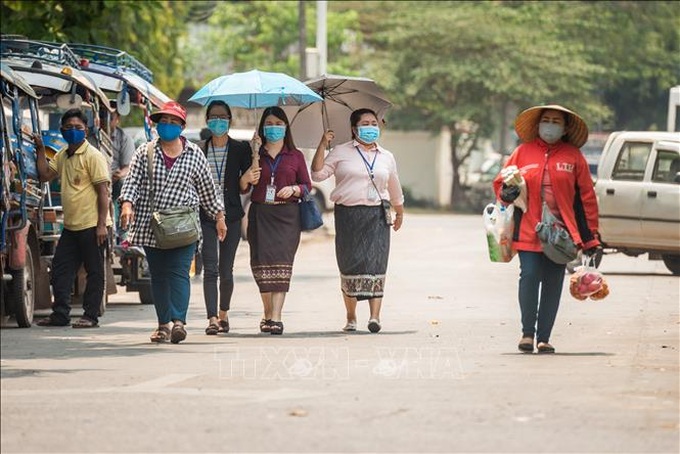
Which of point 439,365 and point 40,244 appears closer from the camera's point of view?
point 439,365

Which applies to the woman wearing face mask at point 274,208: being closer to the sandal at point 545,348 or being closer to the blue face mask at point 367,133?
the blue face mask at point 367,133

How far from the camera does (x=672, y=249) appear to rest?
23.0m

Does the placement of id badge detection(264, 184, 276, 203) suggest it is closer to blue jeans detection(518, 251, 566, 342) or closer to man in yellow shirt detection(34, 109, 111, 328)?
man in yellow shirt detection(34, 109, 111, 328)

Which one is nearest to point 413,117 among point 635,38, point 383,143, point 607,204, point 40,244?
point 383,143

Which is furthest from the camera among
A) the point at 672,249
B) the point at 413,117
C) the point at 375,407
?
the point at 413,117

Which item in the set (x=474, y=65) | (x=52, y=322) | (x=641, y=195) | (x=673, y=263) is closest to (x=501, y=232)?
(x=52, y=322)

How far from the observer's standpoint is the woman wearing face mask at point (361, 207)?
571 inches

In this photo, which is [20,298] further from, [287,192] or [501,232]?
[501,232]

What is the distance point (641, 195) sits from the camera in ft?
76.5

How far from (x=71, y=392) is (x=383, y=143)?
47.5m

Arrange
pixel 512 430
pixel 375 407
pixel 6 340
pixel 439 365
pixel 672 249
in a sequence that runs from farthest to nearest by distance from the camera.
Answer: pixel 672 249 < pixel 6 340 < pixel 439 365 < pixel 375 407 < pixel 512 430

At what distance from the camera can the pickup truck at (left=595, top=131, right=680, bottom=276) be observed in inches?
909

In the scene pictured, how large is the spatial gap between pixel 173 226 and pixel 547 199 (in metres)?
2.75

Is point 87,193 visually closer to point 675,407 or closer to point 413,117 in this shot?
point 675,407
